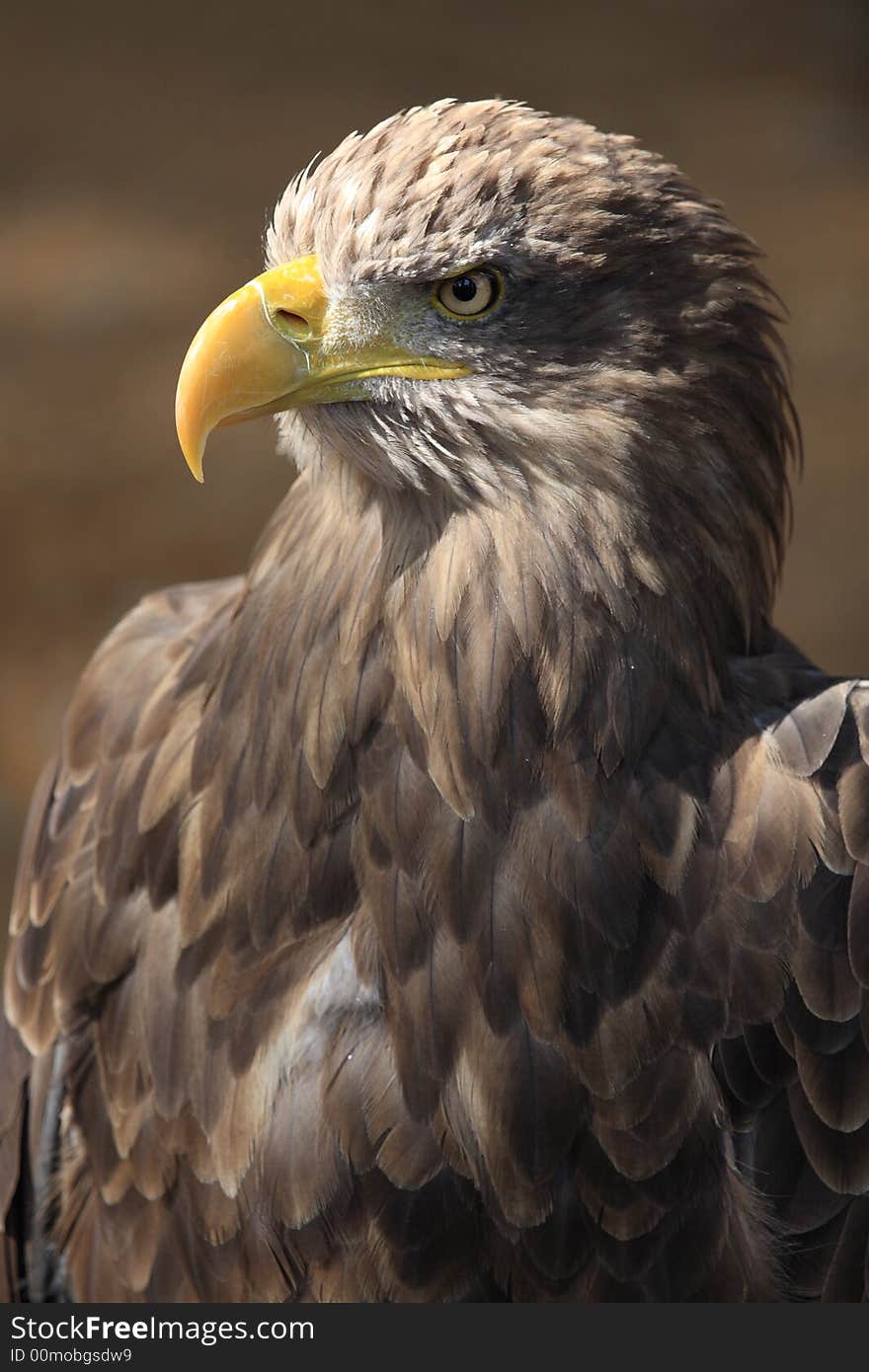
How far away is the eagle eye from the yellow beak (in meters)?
0.06

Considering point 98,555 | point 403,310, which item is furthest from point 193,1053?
point 98,555

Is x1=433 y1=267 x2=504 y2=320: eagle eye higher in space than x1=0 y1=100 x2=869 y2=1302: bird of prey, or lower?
higher

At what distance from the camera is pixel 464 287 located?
191cm

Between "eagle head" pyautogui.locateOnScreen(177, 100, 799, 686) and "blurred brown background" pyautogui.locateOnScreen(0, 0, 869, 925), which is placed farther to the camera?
"blurred brown background" pyautogui.locateOnScreen(0, 0, 869, 925)

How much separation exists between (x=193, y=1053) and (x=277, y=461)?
3.26 metres

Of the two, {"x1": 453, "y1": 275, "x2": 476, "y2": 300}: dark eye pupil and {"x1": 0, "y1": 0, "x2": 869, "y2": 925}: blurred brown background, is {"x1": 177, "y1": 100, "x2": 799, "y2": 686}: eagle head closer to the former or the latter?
{"x1": 453, "y1": 275, "x2": 476, "y2": 300}: dark eye pupil

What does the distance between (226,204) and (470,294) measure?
154 inches

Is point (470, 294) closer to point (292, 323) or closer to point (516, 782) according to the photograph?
point (292, 323)

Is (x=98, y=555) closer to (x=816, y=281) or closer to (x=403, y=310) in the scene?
(x=816, y=281)

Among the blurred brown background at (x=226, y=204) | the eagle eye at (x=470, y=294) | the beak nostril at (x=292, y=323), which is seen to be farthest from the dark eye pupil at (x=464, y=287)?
the blurred brown background at (x=226, y=204)

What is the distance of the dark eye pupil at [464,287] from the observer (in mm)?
1909

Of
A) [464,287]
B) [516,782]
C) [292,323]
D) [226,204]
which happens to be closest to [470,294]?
[464,287]

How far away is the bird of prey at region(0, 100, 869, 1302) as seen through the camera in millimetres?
1936

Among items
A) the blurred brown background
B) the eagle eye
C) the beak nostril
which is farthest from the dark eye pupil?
the blurred brown background
